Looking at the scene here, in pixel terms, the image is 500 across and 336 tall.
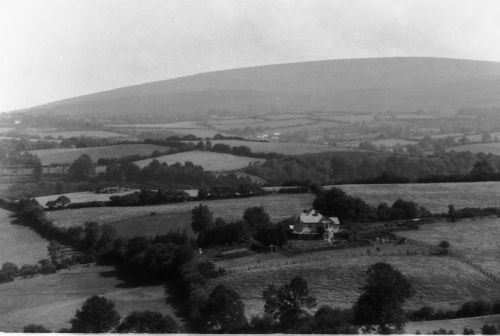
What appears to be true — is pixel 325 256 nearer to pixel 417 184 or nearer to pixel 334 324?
pixel 334 324

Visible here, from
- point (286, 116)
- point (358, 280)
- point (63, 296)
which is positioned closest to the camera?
point (358, 280)

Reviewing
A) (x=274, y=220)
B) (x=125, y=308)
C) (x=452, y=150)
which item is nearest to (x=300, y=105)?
(x=452, y=150)

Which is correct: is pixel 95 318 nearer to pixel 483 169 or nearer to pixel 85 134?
pixel 483 169

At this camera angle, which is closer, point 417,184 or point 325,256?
point 325,256

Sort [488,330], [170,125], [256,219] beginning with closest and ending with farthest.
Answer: [488,330]
[256,219]
[170,125]

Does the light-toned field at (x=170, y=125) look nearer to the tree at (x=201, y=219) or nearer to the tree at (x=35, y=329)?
the tree at (x=201, y=219)

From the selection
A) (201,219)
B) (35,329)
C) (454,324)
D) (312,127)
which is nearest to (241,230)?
(201,219)

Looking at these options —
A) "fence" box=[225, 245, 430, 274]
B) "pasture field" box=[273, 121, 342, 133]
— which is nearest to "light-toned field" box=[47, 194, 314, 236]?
"fence" box=[225, 245, 430, 274]
